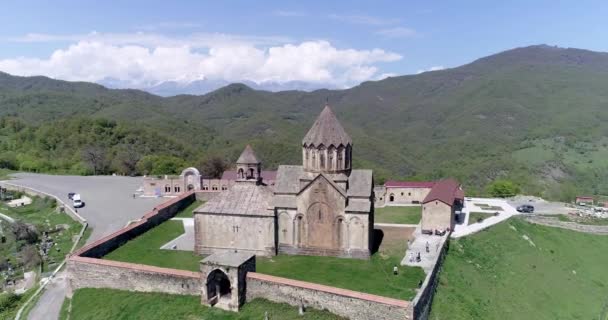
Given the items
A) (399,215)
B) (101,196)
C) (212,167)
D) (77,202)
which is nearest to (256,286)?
(399,215)

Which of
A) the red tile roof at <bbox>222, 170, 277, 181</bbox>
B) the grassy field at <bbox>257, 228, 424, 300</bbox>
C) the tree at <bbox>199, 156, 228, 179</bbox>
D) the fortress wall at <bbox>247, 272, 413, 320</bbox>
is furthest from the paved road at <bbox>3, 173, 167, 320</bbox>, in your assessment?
the grassy field at <bbox>257, 228, 424, 300</bbox>

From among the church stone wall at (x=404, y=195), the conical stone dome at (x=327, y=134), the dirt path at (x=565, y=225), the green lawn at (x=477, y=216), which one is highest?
the conical stone dome at (x=327, y=134)

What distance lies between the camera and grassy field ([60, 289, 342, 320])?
76.0 feet

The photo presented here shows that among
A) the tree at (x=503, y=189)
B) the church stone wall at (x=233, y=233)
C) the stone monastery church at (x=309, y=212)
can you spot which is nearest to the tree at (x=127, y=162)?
the church stone wall at (x=233, y=233)

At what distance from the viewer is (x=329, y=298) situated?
74.2 ft

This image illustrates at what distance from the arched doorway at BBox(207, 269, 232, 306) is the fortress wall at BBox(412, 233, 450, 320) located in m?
9.79

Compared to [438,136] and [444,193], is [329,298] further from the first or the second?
[438,136]

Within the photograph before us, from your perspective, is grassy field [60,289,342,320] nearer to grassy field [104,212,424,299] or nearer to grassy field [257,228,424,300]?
grassy field [104,212,424,299]

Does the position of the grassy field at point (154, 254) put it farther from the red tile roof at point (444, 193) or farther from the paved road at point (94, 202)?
the red tile roof at point (444, 193)

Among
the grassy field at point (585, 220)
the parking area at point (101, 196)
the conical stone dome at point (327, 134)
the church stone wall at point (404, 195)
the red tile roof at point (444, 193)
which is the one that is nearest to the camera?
the conical stone dome at point (327, 134)

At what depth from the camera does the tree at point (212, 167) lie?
6694cm

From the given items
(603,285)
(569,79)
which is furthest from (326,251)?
(569,79)

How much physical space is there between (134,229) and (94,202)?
65.5ft

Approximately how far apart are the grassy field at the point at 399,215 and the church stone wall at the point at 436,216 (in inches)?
136
